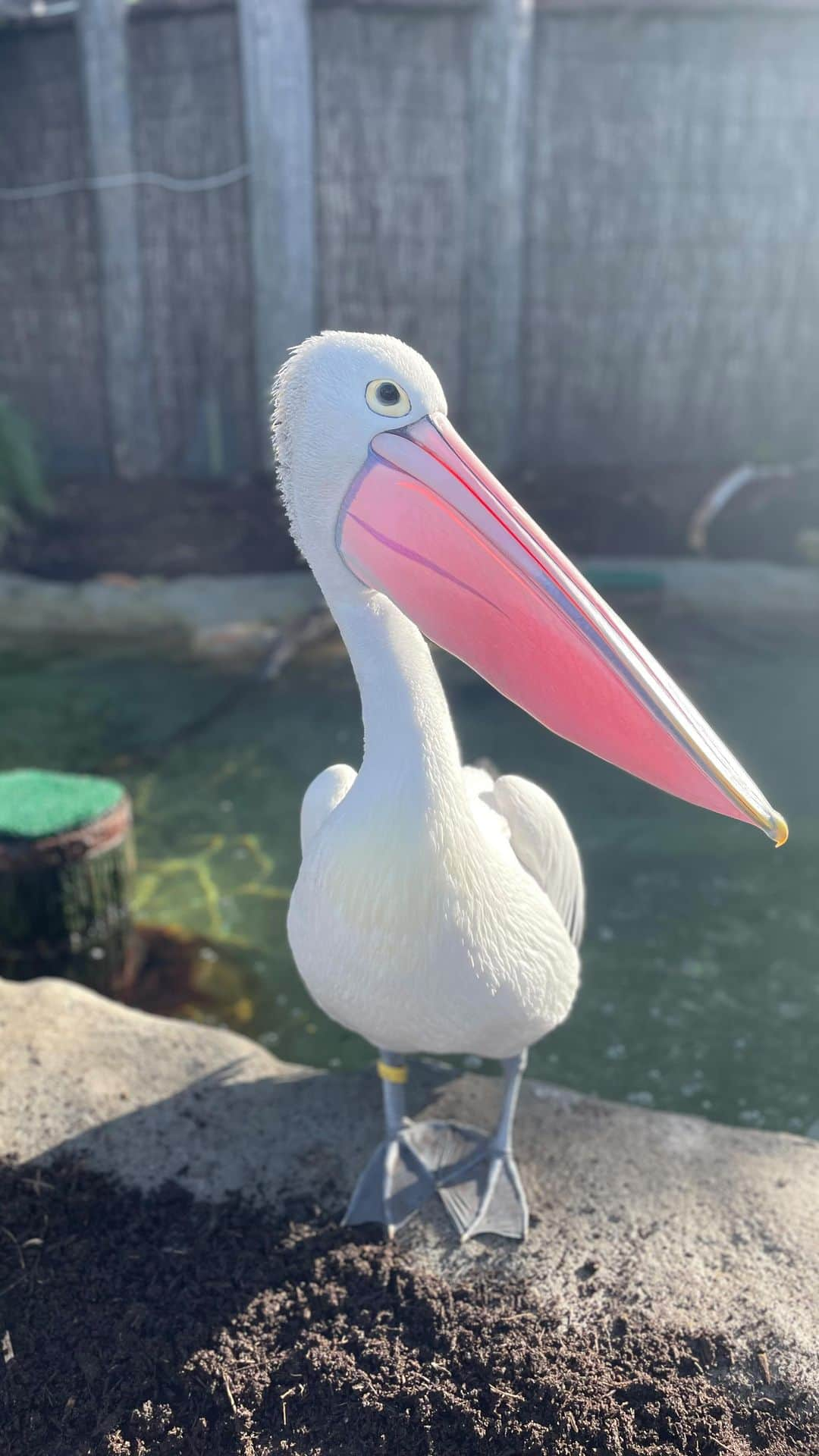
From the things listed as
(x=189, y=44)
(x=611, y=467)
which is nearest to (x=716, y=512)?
(x=611, y=467)

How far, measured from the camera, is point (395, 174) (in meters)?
6.83

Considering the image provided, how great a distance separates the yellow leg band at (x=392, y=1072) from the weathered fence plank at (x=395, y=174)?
538 cm

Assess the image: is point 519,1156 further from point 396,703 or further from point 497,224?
point 497,224

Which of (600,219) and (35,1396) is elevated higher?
(600,219)

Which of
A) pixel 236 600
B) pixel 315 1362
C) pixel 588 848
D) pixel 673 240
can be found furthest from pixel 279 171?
pixel 315 1362

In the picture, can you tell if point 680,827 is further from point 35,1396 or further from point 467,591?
point 35,1396

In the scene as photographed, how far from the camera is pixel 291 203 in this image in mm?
6727

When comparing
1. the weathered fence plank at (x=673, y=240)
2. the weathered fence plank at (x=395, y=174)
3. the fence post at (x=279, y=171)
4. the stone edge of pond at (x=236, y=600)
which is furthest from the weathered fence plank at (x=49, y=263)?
the weathered fence plank at (x=673, y=240)

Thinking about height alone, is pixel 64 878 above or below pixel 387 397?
below

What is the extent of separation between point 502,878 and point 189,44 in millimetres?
6520

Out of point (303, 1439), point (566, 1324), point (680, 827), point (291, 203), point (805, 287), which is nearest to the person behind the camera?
point (303, 1439)

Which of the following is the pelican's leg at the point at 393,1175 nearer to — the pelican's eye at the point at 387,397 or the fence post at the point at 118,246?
the pelican's eye at the point at 387,397

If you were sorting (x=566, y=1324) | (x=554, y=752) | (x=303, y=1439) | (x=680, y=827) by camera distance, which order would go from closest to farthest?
(x=303, y=1439), (x=566, y=1324), (x=680, y=827), (x=554, y=752)

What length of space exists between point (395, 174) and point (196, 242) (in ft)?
4.27
